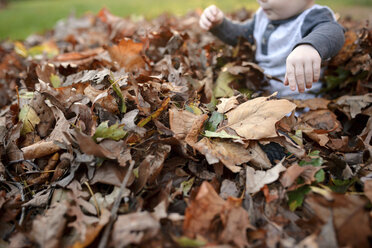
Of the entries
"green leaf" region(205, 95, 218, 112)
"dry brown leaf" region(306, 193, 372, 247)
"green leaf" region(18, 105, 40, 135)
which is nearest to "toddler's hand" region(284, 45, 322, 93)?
"green leaf" region(205, 95, 218, 112)

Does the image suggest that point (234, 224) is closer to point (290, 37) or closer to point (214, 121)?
point (214, 121)

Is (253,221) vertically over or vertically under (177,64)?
under

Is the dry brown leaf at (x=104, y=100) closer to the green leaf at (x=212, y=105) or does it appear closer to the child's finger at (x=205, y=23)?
the green leaf at (x=212, y=105)

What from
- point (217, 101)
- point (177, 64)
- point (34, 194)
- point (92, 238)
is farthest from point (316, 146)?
point (34, 194)

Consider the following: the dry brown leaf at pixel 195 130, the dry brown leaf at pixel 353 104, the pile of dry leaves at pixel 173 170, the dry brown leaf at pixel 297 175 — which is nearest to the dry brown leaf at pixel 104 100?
the pile of dry leaves at pixel 173 170

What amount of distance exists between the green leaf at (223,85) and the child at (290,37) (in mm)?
376

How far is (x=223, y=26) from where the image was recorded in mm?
2426

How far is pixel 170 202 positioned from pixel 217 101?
74 cm

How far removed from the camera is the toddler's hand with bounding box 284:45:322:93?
1476mm

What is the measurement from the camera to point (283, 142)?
1.33 meters

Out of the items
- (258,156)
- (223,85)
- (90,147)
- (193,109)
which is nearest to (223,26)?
(223,85)

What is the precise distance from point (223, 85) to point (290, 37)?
679 mm

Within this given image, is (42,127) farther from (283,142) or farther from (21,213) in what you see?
(283,142)

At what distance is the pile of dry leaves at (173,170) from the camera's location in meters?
1.00
